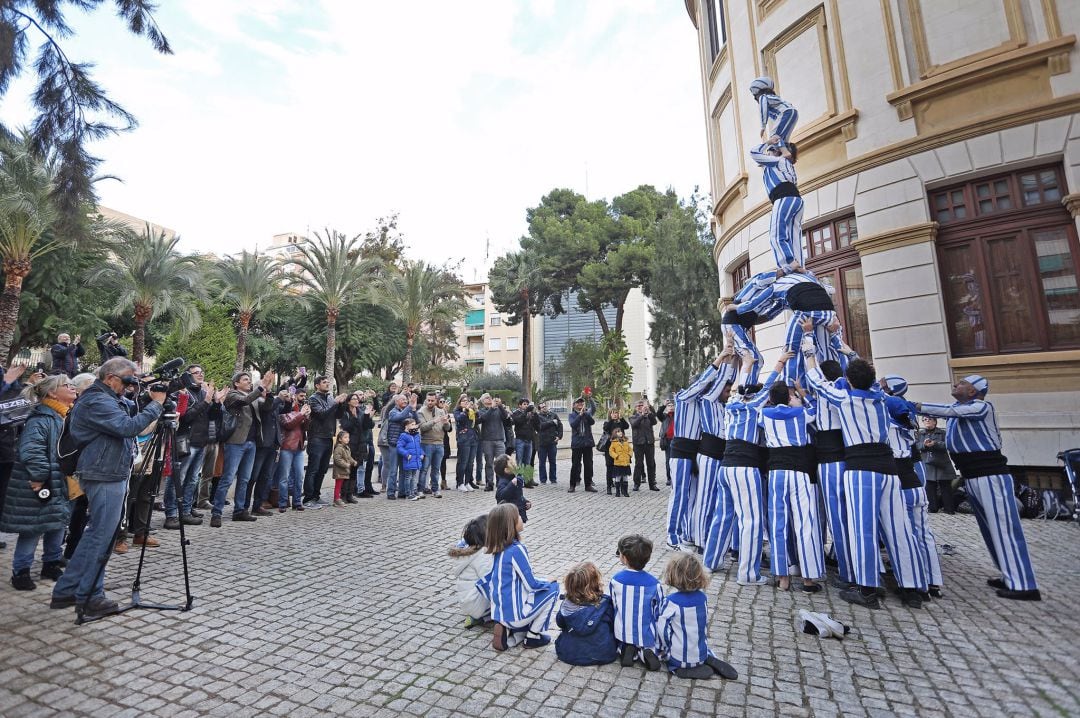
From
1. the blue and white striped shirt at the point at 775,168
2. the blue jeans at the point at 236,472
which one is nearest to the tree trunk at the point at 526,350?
the blue jeans at the point at 236,472

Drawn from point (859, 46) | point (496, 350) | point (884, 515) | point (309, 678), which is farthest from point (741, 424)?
point (496, 350)

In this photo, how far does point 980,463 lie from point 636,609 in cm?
357

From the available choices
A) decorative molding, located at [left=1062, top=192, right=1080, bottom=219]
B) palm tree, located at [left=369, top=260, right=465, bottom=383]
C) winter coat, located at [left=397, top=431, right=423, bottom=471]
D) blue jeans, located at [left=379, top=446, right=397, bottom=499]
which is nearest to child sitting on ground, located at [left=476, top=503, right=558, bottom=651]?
winter coat, located at [left=397, top=431, right=423, bottom=471]

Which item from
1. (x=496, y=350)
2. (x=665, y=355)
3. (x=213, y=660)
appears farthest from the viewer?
(x=496, y=350)

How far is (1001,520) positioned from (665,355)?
27.3 metres

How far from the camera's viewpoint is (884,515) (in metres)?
4.46

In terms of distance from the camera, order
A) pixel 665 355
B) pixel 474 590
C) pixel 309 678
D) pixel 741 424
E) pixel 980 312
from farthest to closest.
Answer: pixel 665 355 < pixel 980 312 < pixel 741 424 < pixel 474 590 < pixel 309 678

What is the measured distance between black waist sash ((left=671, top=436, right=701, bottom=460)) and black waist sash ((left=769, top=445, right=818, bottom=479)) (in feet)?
3.80

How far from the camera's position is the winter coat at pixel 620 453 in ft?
35.6

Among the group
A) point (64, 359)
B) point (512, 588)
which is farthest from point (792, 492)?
point (64, 359)

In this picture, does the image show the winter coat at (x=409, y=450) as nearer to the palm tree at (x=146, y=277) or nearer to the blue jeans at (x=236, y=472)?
the blue jeans at (x=236, y=472)

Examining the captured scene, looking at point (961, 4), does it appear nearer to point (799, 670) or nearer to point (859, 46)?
point (859, 46)

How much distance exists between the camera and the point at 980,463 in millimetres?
4672

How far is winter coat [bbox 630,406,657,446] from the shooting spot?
1156cm
